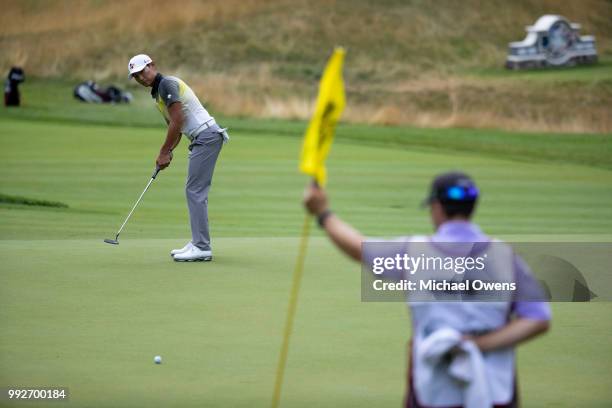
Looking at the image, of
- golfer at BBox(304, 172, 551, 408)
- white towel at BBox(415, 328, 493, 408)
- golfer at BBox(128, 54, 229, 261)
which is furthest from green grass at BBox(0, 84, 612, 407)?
white towel at BBox(415, 328, 493, 408)

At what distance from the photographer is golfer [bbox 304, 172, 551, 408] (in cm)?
437

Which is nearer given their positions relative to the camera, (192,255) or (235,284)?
(235,284)

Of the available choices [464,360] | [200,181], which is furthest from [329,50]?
[464,360]

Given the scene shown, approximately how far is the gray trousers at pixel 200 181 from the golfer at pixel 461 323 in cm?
660

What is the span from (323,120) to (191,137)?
6611 millimetres

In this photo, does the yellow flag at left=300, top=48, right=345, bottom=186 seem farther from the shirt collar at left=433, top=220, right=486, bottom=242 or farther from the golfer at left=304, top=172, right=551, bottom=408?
the shirt collar at left=433, top=220, right=486, bottom=242

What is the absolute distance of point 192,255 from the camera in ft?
36.3

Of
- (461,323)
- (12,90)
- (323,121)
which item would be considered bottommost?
(461,323)

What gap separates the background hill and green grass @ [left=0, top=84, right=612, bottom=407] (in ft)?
43.1

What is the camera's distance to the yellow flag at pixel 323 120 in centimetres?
461

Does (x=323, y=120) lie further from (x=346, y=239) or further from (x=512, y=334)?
(x=512, y=334)

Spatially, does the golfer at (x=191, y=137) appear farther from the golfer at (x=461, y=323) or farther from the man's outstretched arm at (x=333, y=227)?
the golfer at (x=461, y=323)

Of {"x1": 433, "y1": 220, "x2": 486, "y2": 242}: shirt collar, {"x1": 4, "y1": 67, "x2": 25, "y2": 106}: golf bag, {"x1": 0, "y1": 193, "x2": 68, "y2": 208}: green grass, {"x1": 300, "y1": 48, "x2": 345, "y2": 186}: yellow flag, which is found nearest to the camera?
{"x1": 433, "y1": 220, "x2": 486, "y2": 242}: shirt collar

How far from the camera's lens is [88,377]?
6.82m
